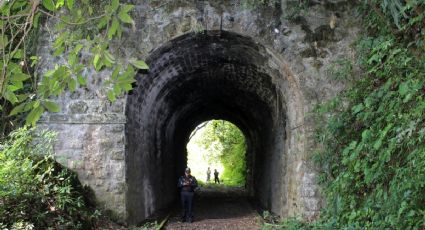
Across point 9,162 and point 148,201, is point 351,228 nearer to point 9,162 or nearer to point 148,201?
point 9,162

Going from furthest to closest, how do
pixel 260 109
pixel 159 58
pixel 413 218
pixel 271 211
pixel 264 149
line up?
pixel 264 149, pixel 260 109, pixel 271 211, pixel 159 58, pixel 413 218

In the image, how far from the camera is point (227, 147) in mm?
34875

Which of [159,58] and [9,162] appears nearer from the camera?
[9,162]

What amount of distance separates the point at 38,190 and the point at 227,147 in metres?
27.7

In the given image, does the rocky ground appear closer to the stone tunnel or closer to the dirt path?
the dirt path

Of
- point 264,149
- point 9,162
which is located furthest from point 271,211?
point 9,162

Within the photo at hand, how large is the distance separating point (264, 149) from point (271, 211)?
3186mm

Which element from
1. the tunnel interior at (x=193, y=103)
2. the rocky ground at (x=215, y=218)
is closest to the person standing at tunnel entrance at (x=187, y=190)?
the rocky ground at (x=215, y=218)

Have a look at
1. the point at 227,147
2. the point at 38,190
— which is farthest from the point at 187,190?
the point at 227,147

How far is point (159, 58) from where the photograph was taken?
9570mm

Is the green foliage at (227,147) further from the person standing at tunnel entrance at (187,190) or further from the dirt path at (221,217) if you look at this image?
the person standing at tunnel entrance at (187,190)

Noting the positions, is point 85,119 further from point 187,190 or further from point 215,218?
point 215,218

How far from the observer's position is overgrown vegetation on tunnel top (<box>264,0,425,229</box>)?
17.8 feet

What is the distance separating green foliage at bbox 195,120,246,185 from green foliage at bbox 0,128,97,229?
2039 centimetres
